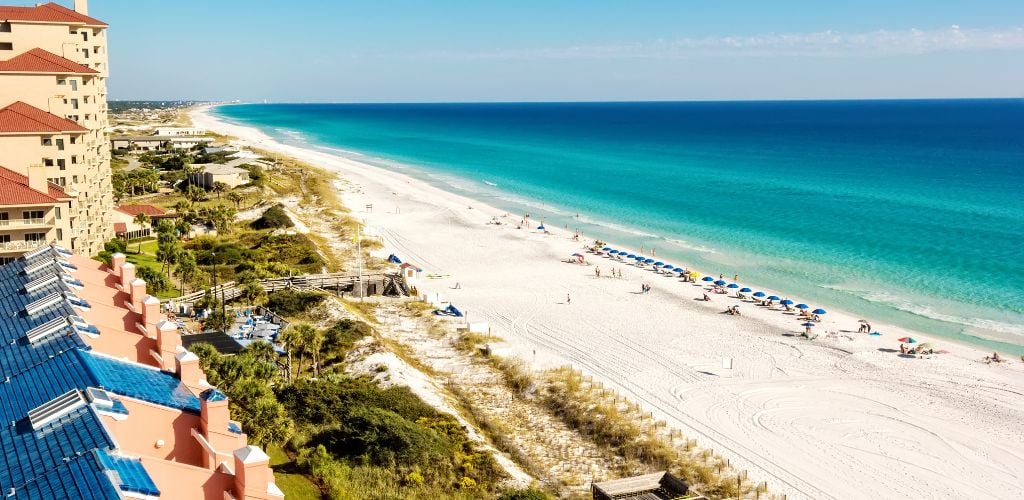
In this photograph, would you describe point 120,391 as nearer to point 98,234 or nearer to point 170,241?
point 170,241

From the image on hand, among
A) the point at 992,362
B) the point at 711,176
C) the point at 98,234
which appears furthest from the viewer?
the point at 711,176

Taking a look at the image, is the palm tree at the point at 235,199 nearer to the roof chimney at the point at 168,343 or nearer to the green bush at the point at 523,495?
the green bush at the point at 523,495

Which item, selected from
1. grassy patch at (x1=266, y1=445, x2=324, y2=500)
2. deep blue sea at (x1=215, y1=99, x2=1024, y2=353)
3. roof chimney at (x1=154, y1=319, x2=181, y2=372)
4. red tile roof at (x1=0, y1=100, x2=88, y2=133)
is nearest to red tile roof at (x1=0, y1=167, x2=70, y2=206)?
red tile roof at (x1=0, y1=100, x2=88, y2=133)

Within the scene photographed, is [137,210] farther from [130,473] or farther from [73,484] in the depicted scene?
[73,484]

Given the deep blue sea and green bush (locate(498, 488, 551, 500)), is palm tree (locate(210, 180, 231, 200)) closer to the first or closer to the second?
the deep blue sea

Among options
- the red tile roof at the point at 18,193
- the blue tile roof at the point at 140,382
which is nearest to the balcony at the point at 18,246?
the red tile roof at the point at 18,193

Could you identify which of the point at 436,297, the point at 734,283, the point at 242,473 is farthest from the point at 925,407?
the point at 242,473
